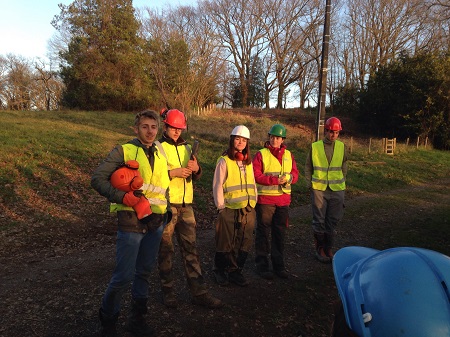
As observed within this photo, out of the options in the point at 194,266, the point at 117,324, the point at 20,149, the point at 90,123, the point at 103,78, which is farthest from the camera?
the point at 103,78

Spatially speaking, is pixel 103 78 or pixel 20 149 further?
pixel 103 78

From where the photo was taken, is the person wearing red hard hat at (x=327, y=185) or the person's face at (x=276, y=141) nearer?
the person's face at (x=276, y=141)

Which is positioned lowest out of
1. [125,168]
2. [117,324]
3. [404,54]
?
[117,324]

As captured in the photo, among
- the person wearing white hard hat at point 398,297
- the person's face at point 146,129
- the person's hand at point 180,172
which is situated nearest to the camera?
the person wearing white hard hat at point 398,297

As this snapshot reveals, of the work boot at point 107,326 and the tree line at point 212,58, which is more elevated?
the tree line at point 212,58

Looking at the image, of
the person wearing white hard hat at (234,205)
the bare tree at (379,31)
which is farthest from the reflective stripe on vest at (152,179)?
the bare tree at (379,31)

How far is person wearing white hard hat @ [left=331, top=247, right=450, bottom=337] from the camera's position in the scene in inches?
57.4

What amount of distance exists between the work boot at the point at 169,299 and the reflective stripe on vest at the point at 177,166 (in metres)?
1.05

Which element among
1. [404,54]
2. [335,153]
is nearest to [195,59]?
[404,54]

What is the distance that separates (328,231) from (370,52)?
4301 cm

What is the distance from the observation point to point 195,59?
2809 cm

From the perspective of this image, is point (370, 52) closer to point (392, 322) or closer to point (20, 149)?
point (20, 149)

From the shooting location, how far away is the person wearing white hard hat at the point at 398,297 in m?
1.46

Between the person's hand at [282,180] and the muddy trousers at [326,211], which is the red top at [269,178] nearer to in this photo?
the person's hand at [282,180]
